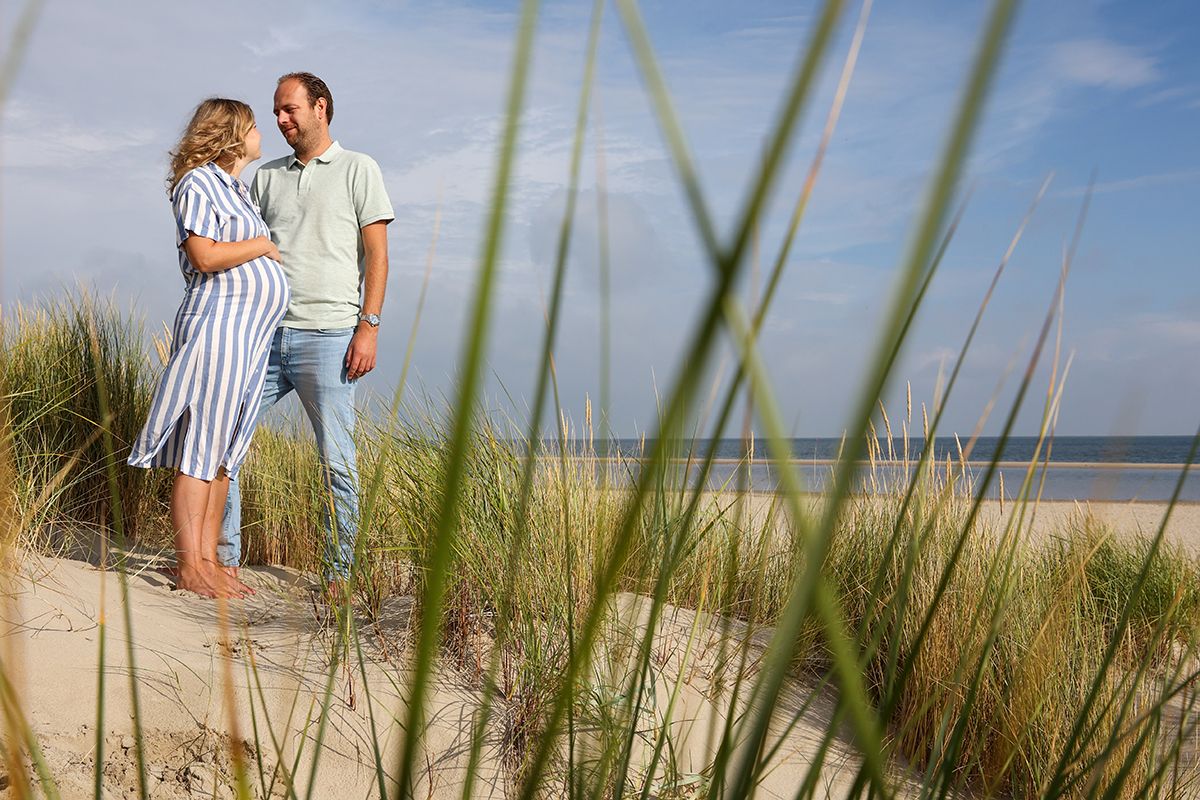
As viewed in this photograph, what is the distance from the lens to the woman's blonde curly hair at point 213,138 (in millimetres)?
3176

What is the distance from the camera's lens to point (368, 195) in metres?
3.46

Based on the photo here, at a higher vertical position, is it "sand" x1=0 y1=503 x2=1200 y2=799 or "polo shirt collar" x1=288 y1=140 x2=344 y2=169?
"polo shirt collar" x1=288 y1=140 x2=344 y2=169

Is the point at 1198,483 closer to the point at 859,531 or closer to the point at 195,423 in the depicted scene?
the point at 859,531

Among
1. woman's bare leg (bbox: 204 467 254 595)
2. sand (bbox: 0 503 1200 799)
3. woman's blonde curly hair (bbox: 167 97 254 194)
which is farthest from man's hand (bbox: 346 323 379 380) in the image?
sand (bbox: 0 503 1200 799)

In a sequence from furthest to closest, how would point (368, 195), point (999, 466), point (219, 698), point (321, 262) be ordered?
point (368, 195) < point (321, 262) < point (219, 698) < point (999, 466)

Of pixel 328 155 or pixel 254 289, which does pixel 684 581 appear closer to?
pixel 254 289

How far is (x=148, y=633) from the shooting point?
7.76ft

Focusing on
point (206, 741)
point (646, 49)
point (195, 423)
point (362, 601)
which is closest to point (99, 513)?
point (195, 423)

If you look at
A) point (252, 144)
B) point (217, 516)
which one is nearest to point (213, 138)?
point (252, 144)

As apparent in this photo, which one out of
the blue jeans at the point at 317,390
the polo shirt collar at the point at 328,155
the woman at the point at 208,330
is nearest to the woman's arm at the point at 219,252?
the woman at the point at 208,330

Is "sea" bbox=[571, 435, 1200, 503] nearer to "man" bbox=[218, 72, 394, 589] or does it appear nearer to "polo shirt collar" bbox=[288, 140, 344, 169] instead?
"man" bbox=[218, 72, 394, 589]

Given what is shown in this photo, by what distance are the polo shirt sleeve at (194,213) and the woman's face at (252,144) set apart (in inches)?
13.1

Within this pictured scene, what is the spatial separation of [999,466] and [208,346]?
8.47ft

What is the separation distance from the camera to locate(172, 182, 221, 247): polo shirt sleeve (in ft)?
9.77
